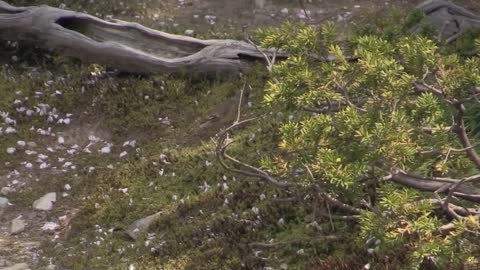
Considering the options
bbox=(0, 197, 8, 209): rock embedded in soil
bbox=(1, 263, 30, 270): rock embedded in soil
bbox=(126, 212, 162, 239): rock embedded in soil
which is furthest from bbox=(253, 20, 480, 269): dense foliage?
bbox=(0, 197, 8, 209): rock embedded in soil

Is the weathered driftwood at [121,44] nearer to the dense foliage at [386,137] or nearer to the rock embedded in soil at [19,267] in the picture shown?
the rock embedded in soil at [19,267]

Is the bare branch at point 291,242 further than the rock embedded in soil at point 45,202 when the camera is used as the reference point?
No

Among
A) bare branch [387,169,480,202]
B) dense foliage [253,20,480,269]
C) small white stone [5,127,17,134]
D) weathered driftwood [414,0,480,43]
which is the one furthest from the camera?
weathered driftwood [414,0,480,43]

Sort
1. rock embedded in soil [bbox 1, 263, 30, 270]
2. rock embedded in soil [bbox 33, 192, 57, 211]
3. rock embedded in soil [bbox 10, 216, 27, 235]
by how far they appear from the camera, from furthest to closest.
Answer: rock embedded in soil [bbox 33, 192, 57, 211] → rock embedded in soil [bbox 10, 216, 27, 235] → rock embedded in soil [bbox 1, 263, 30, 270]

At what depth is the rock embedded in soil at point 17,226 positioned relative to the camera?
8.96 metres

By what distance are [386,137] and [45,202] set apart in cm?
509

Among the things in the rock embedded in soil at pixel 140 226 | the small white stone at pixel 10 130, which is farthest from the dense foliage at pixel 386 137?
the small white stone at pixel 10 130

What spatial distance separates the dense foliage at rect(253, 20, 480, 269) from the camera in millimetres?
5418

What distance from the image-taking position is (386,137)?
5.37 m

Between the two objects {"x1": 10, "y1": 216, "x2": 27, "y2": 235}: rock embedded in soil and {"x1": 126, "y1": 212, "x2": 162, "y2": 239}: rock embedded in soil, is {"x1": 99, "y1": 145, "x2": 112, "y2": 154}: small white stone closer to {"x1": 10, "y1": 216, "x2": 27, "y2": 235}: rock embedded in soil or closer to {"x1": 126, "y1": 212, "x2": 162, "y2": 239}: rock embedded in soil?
{"x1": 10, "y1": 216, "x2": 27, "y2": 235}: rock embedded in soil

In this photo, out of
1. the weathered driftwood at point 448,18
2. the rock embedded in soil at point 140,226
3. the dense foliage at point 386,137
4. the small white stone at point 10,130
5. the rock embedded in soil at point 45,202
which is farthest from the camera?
the weathered driftwood at point 448,18

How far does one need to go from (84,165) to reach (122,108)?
1.17 metres

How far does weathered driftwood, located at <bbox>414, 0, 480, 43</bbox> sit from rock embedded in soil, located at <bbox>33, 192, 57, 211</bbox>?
16.8 ft

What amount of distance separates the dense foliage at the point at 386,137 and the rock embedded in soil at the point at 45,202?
3.75 meters
